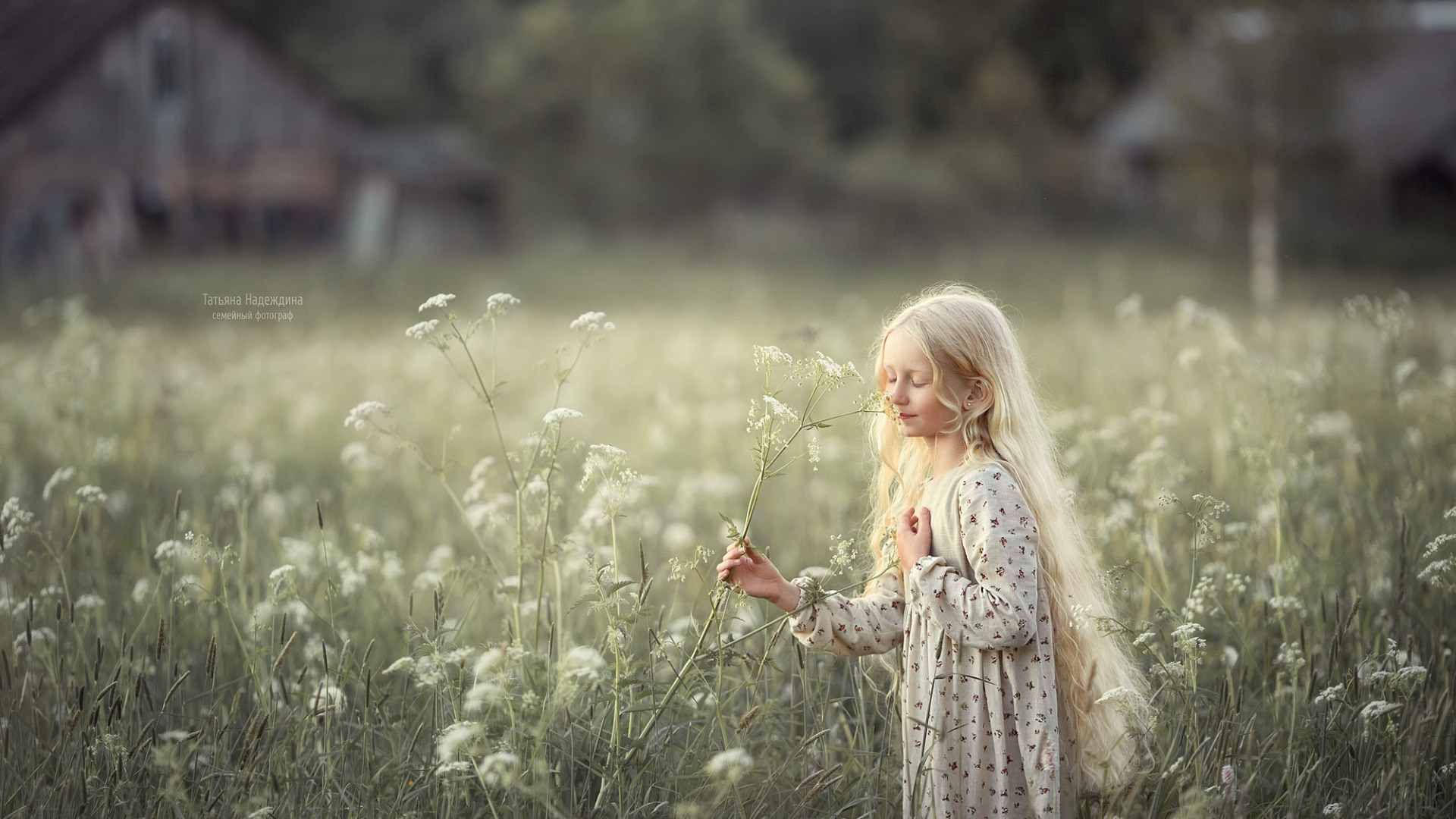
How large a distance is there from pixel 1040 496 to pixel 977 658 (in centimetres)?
36

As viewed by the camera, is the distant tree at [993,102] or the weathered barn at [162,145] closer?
the weathered barn at [162,145]

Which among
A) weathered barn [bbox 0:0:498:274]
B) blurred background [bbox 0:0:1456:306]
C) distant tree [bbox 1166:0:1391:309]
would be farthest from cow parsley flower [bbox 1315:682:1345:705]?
weathered barn [bbox 0:0:498:274]

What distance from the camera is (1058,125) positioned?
1201 inches

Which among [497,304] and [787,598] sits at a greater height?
[497,304]

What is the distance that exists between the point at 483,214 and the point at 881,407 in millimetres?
29121

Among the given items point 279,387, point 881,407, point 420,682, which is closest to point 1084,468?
point 881,407

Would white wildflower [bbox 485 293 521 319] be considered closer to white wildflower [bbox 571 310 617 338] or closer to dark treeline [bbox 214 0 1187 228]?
white wildflower [bbox 571 310 617 338]

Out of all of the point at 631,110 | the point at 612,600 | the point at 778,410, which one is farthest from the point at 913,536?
the point at 631,110

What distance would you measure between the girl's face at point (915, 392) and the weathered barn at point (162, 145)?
898 inches

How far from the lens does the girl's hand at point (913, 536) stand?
222cm

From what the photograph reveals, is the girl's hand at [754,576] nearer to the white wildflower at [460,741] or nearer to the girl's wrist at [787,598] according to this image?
the girl's wrist at [787,598]

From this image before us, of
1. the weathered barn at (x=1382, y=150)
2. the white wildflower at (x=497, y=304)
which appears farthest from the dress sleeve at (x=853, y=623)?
the weathered barn at (x=1382, y=150)

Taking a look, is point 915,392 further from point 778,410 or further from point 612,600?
point 612,600

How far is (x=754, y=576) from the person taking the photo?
7.07ft
